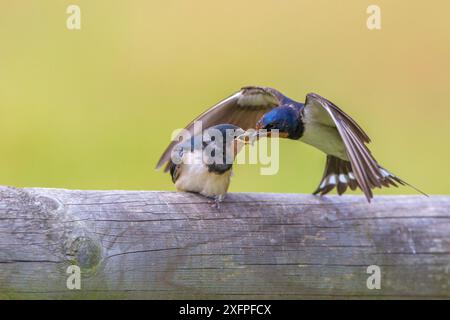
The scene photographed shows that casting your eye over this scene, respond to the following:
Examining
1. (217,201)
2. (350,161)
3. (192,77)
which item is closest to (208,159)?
(217,201)

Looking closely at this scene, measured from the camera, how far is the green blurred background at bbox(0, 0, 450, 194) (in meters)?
5.43

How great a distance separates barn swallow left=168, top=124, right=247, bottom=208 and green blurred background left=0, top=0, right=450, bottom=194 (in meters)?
1.89

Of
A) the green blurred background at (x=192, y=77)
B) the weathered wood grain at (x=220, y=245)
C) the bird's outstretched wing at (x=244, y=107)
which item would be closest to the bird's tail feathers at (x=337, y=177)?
the bird's outstretched wing at (x=244, y=107)

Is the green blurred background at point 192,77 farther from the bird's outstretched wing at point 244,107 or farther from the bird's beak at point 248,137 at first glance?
the bird's beak at point 248,137

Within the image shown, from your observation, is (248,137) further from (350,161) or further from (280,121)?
(350,161)

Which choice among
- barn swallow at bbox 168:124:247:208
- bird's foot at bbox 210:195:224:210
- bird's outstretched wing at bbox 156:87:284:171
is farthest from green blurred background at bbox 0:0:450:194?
bird's foot at bbox 210:195:224:210

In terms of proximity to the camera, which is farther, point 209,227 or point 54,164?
point 54,164

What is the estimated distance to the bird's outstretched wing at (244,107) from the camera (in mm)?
3906

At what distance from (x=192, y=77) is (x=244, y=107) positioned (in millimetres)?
2365

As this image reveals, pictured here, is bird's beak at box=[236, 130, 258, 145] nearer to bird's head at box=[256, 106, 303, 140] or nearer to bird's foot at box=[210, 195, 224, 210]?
bird's head at box=[256, 106, 303, 140]

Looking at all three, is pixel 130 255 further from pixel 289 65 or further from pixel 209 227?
pixel 289 65

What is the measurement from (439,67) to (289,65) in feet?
4.13

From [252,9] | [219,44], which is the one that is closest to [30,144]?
[219,44]

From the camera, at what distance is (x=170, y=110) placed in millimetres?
5902
